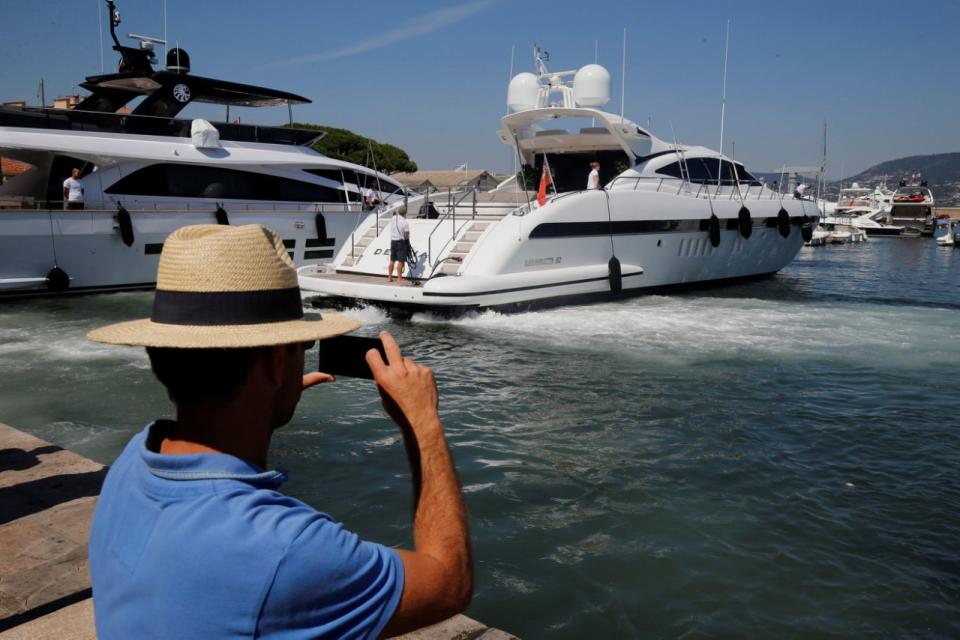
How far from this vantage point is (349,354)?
1.65 m

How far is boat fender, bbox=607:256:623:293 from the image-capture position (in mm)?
13828

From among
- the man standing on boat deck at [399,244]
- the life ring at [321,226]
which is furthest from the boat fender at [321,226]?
the man standing on boat deck at [399,244]

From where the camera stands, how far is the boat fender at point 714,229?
16.3 meters

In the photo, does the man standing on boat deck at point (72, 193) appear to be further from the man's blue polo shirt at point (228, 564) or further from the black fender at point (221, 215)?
the man's blue polo shirt at point (228, 564)

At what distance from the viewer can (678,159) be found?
16.4m

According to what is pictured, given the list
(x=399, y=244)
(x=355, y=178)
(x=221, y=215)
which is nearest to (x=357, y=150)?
(x=355, y=178)

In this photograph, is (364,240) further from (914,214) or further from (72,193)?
(914,214)

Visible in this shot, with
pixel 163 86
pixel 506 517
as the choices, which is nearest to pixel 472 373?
pixel 506 517

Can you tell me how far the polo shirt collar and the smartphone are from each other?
34 cm

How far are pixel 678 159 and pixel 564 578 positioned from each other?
13643 mm

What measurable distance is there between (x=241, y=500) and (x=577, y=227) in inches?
488

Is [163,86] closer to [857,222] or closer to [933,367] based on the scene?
[933,367]

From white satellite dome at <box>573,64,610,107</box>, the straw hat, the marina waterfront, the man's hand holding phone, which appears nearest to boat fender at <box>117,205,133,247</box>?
the marina waterfront

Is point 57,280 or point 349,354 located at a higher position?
point 349,354
